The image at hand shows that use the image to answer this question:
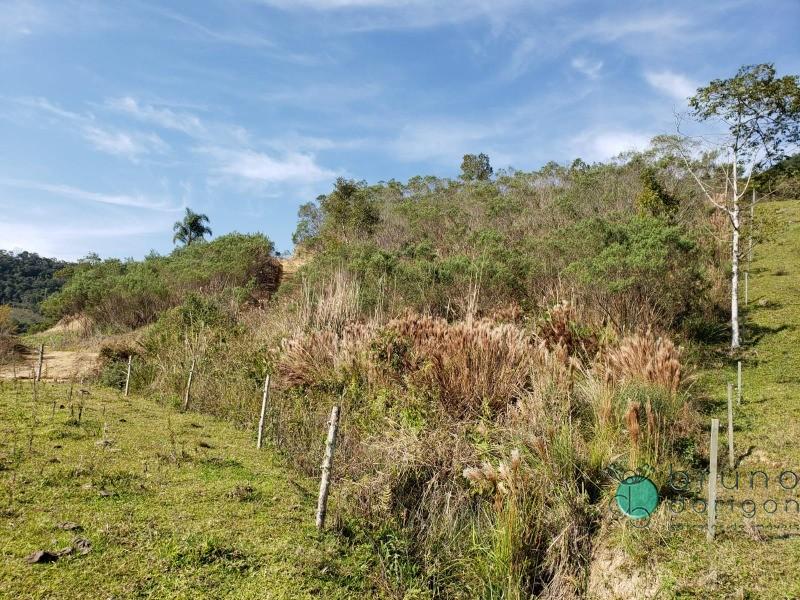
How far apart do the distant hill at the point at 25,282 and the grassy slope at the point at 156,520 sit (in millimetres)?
47650

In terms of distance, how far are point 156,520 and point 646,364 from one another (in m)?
6.61

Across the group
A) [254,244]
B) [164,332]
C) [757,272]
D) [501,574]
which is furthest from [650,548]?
[254,244]

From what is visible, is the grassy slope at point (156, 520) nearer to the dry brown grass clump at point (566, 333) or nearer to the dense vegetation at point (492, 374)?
the dense vegetation at point (492, 374)

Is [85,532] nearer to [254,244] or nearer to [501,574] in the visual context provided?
[501,574]

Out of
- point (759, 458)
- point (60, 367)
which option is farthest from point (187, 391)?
point (759, 458)

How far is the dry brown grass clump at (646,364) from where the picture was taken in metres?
7.60

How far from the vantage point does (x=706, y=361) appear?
39.7 feet

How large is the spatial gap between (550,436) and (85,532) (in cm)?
436

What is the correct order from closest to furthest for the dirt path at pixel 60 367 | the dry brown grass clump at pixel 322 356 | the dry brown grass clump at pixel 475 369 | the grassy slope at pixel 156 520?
the grassy slope at pixel 156 520 < the dry brown grass clump at pixel 475 369 < the dry brown grass clump at pixel 322 356 < the dirt path at pixel 60 367

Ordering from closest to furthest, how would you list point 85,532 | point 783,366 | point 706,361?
point 85,532 → point 783,366 → point 706,361

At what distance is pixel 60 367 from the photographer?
16.5m

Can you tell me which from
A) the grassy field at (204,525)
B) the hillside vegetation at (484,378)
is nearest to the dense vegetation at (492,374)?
the hillside vegetation at (484,378)

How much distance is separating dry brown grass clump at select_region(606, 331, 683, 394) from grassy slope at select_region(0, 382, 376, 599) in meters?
4.71
